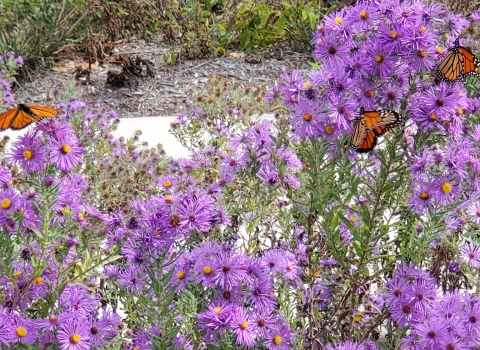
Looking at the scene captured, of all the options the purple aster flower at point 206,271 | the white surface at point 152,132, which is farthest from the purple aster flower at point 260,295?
the white surface at point 152,132

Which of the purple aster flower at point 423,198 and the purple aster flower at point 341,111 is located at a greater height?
the purple aster flower at point 341,111

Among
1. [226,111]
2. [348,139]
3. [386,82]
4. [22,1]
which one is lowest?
[22,1]

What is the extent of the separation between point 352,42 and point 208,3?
252 inches

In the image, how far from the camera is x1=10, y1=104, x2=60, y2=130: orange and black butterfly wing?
2023 mm

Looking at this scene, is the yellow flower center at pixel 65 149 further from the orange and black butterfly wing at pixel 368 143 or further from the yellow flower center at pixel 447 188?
the yellow flower center at pixel 447 188

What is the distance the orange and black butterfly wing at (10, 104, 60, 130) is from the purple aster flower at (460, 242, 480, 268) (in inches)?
50.7

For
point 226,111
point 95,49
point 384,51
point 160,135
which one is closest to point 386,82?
point 384,51

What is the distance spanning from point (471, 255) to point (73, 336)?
1217mm

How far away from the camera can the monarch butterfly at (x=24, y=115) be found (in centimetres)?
203

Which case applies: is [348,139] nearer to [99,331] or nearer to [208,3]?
[99,331]

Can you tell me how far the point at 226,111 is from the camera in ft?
15.0

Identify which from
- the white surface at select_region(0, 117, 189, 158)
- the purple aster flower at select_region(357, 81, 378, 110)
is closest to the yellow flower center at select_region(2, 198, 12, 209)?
the purple aster flower at select_region(357, 81, 378, 110)

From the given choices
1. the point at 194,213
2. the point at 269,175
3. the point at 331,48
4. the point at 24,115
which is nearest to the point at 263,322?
the point at 194,213

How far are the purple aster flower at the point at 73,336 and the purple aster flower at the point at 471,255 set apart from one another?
116cm
